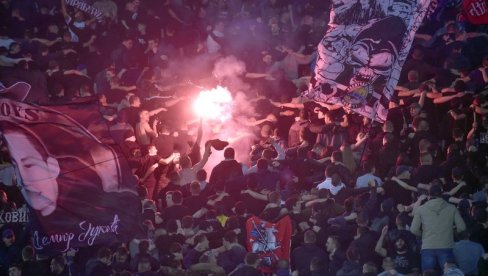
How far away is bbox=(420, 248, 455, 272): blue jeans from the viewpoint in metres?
12.2

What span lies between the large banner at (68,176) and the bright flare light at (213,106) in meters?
5.03

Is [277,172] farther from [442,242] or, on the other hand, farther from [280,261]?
[442,242]

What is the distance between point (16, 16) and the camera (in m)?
18.5

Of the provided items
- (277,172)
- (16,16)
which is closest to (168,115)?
(277,172)

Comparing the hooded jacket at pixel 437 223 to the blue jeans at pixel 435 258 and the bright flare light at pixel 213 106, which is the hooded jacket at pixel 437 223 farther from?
the bright flare light at pixel 213 106

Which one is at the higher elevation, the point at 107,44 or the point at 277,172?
the point at 107,44

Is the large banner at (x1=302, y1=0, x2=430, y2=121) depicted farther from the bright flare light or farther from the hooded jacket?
the bright flare light

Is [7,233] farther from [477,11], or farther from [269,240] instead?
[477,11]

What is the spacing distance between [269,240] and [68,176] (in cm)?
291

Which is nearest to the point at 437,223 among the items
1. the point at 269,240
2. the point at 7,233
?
the point at 269,240

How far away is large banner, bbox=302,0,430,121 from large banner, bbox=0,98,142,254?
3.50 m

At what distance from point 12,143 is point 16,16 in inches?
300

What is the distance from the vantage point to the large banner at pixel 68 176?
37.6 ft

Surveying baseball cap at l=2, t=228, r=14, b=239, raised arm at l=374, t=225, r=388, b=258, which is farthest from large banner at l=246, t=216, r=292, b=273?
baseball cap at l=2, t=228, r=14, b=239
